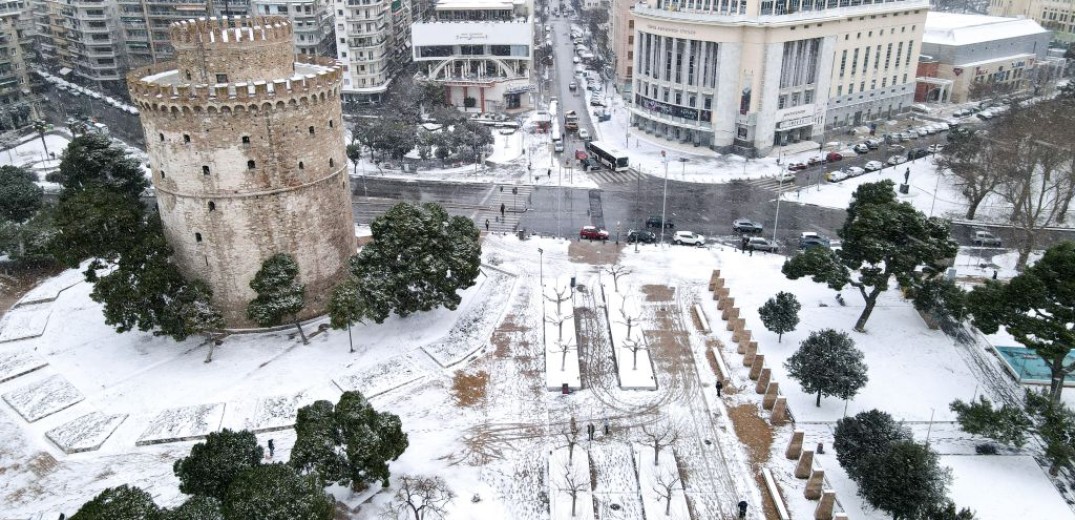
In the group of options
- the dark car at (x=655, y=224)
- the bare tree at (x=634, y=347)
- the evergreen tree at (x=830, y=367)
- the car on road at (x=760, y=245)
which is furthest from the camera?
the dark car at (x=655, y=224)

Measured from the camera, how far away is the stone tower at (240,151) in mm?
53594

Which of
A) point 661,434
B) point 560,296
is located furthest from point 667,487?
point 560,296

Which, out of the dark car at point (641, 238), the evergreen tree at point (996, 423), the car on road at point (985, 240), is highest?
the evergreen tree at point (996, 423)

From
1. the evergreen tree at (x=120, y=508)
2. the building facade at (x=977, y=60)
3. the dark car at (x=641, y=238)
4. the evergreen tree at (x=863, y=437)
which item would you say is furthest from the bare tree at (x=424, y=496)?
the building facade at (x=977, y=60)

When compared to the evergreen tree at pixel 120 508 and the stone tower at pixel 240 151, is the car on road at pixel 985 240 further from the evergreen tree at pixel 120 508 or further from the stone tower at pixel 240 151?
the evergreen tree at pixel 120 508

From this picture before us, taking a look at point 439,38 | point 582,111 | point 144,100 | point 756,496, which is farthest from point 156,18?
point 756,496

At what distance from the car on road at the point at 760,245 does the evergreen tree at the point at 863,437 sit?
33396 mm

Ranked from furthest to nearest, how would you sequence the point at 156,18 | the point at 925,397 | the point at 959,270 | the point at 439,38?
1. the point at 156,18
2. the point at 439,38
3. the point at 959,270
4. the point at 925,397

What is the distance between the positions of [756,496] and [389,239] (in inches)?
1220

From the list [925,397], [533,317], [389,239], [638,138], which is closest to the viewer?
[925,397]

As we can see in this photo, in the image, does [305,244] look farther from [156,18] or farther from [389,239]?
[156,18]

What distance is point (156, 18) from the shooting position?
142 m

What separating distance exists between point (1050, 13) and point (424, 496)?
18644 centimetres

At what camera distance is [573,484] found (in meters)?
43.5
